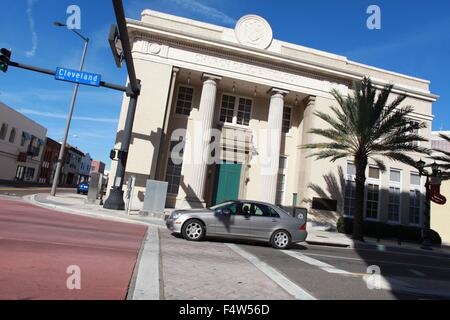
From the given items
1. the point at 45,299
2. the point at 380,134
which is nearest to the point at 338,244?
the point at 380,134

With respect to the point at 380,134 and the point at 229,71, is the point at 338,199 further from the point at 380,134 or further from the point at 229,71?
the point at 229,71

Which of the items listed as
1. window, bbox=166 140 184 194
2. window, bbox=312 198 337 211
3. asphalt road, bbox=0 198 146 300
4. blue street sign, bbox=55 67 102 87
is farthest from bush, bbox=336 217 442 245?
blue street sign, bbox=55 67 102 87

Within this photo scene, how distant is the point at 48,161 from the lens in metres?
61.2

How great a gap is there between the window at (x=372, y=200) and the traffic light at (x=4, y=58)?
73.8 feet

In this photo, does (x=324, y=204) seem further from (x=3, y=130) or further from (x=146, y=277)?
(x=3, y=130)

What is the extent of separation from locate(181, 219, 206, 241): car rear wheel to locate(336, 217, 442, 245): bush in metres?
13.7

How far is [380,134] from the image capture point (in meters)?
18.2

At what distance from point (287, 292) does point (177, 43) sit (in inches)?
771

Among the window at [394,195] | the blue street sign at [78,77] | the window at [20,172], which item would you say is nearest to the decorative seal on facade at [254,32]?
the blue street sign at [78,77]

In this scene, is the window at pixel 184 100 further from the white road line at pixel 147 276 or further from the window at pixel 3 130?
the window at pixel 3 130

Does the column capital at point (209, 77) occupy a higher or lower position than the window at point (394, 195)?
higher

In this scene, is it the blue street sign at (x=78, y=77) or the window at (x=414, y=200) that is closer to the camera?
the blue street sign at (x=78, y=77)

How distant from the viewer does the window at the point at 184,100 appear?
23875 mm

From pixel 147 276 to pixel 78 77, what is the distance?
1332 centimetres
